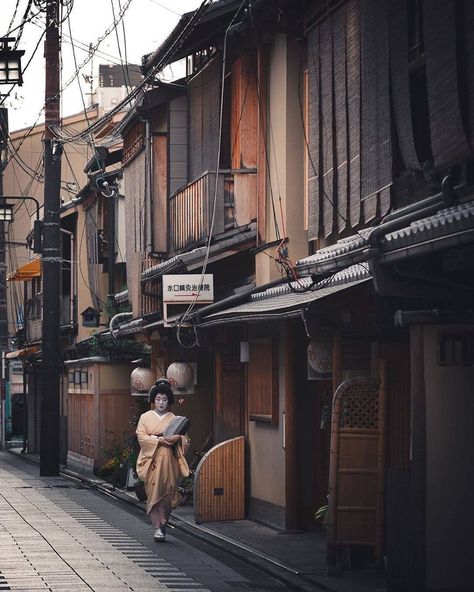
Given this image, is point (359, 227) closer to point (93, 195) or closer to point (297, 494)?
point (297, 494)

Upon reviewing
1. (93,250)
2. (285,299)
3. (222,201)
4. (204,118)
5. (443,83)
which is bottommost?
(285,299)

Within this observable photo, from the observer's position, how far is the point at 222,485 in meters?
22.3

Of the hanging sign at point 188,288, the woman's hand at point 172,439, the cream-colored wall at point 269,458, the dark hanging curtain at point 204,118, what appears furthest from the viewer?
the dark hanging curtain at point 204,118

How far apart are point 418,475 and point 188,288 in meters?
11.7

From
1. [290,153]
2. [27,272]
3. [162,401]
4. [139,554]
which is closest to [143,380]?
[290,153]

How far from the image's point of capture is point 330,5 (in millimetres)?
19031

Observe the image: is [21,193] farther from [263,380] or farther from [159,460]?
[159,460]

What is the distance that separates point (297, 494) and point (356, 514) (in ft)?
16.5

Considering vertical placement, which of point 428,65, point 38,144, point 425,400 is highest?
point 38,144

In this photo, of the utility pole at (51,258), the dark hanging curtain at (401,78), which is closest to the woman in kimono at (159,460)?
the dark hanging curtain at (401,78)

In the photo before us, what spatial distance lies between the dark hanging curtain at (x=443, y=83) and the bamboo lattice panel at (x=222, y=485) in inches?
376

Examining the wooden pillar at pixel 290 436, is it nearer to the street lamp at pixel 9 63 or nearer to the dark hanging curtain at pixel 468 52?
the dark hanging curtain at pixel 468 52

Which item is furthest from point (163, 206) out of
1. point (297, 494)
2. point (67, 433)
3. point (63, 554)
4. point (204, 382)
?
point (67, 433)

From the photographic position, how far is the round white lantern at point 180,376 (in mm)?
27031
